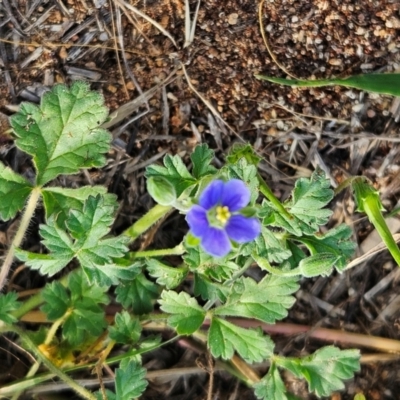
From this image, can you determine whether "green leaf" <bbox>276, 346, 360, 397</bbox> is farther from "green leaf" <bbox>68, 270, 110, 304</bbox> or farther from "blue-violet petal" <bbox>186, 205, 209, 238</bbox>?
"blue-violet petal" <bbox>186, 205, 209, 238</bbox>

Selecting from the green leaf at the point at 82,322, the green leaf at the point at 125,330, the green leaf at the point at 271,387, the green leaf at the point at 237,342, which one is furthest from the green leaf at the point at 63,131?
the green leaf at the point at 271,387

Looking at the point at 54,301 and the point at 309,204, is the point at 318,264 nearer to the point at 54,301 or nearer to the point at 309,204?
the point at 309,204

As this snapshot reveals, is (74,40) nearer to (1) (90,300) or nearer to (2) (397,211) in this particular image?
(1) (90,300)

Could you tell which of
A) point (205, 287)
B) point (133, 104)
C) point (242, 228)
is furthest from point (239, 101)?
point (242, 228)

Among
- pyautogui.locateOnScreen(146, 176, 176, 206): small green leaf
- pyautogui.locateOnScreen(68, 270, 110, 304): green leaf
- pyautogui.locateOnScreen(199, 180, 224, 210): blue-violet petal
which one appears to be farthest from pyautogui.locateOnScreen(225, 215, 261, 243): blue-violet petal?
pyautogui.locateOnScreen(68, 270, 110, 304): green leaf

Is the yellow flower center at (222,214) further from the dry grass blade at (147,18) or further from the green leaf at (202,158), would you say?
the dry grass blade at (147,18)
